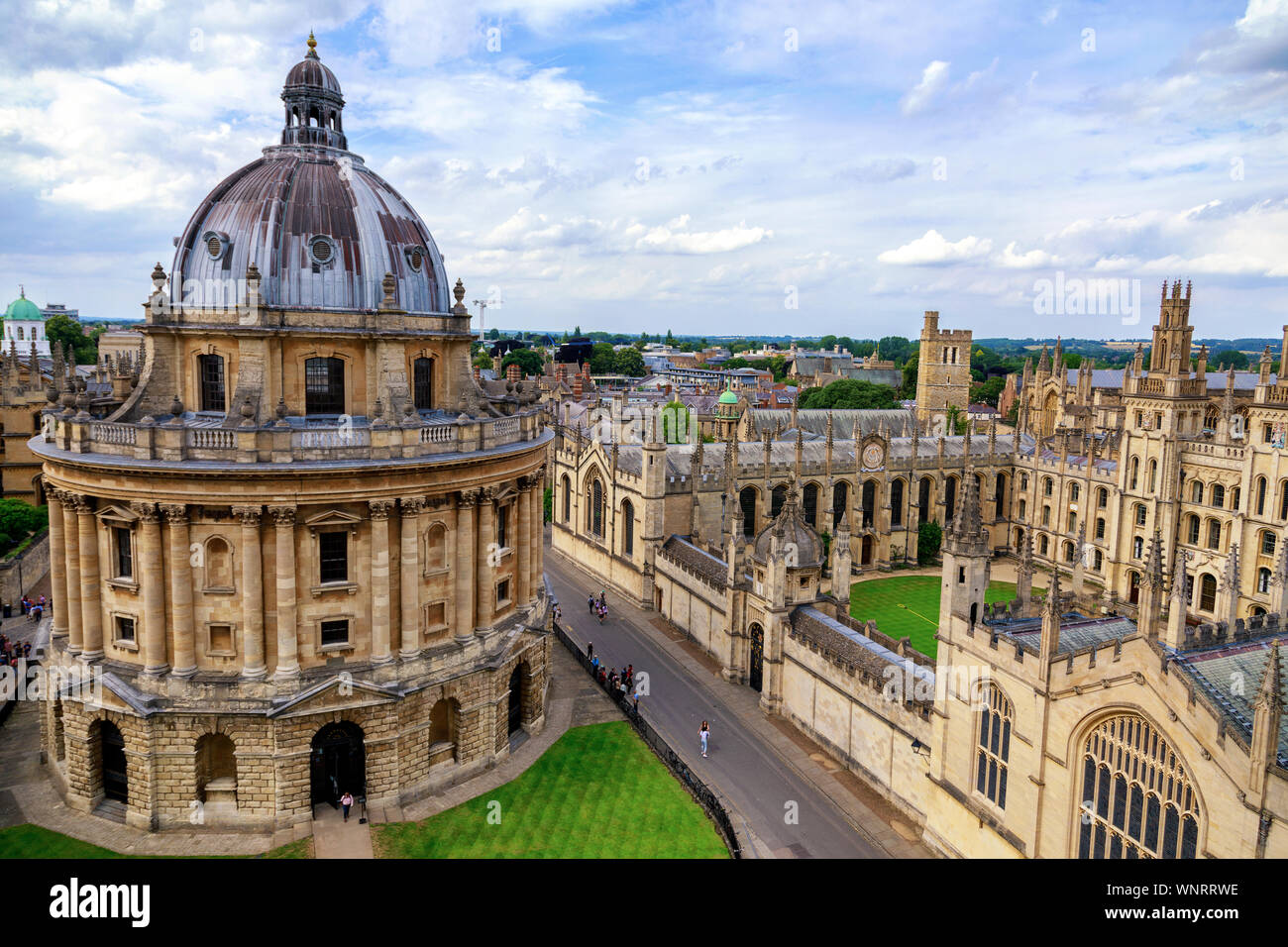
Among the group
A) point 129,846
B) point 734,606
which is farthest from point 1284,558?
point 129,846

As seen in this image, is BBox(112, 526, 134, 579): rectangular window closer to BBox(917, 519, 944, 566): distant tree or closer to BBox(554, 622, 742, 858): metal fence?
BBox(554, 622, 742, 858): metal fence

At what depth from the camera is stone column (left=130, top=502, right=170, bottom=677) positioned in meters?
29.6

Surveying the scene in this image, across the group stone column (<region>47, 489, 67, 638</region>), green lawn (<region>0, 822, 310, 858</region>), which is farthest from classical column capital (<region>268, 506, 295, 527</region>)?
green lawn (<region>0, 822, 310, 858</region>)

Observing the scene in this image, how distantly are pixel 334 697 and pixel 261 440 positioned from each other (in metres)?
9.52

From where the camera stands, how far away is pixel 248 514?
29.3 meters

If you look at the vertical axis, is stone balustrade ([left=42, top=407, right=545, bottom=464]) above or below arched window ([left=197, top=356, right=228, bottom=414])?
below

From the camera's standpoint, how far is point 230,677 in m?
30.4

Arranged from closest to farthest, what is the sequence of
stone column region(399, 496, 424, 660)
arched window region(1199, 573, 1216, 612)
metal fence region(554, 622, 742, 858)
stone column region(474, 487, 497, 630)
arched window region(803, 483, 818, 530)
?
1. metal fence region(554, 622, 742, 858)
2. stone column region(399, 496, 424, 660)
3. stone column region(474, 487, 497, 630)
4. arched window region(1199, 573, 1216, 612)
5. arched window region(803, 483, 818, 530)

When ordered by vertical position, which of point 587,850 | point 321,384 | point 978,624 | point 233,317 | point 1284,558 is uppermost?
point 233,317

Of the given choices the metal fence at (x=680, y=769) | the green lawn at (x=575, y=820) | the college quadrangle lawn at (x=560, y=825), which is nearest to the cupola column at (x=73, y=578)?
the college quadrangle lawn at (x=560, y=825)

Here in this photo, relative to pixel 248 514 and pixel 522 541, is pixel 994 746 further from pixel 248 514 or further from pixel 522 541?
pixel 248 514

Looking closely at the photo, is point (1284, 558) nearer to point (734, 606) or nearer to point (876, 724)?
point (876, 724)

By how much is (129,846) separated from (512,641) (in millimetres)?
14841

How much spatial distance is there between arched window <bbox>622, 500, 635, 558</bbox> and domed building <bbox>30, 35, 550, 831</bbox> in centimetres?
2469
